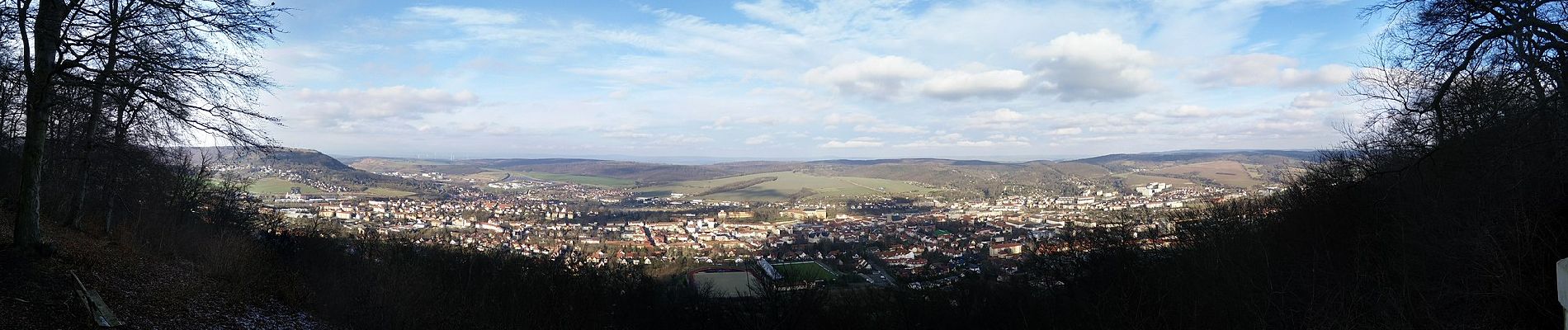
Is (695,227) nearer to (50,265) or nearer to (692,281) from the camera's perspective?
(692,281)

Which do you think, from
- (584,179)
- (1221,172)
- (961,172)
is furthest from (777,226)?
(584,179)

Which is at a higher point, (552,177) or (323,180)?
(323,180)

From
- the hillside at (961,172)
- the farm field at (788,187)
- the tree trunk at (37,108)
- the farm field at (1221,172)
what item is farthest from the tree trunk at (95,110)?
the farm field at (788,187)

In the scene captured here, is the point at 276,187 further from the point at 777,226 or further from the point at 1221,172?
the point at 1221,172

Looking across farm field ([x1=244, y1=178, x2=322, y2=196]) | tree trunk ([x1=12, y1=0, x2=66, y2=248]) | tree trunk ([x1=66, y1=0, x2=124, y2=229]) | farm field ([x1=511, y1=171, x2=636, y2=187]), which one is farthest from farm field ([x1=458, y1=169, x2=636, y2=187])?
tree trunk ([x1=12, y1=0, x2=66, y2=248])

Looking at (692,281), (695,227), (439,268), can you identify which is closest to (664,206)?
(695,227)

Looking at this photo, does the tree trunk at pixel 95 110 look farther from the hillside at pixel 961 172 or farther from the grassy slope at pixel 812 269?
the hillside at pixel 961 172

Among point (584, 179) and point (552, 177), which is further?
point (552, 177)
